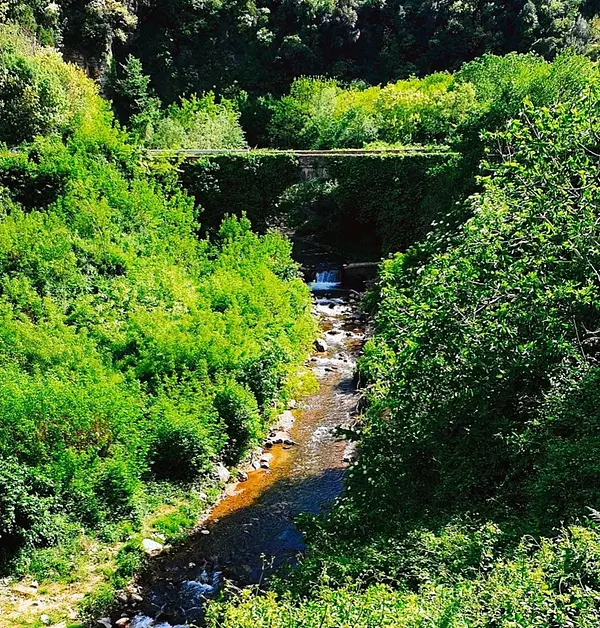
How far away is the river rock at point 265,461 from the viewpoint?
41.6 ft

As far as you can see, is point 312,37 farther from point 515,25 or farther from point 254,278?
point 254,278

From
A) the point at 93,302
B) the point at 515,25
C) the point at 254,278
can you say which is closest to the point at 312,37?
the point at 515,25

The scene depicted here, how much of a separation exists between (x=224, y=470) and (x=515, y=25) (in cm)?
3913

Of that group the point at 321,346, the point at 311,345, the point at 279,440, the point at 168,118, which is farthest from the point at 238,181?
the point at 279,440

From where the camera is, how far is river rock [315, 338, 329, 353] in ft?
59.4

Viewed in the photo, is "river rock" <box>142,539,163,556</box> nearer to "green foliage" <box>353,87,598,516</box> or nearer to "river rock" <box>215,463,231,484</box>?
"river rock" <box>215,463,231,484</box>

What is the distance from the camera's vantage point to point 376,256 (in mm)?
25578

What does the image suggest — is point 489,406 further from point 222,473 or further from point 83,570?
point 83,570

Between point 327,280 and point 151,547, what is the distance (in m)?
15.6

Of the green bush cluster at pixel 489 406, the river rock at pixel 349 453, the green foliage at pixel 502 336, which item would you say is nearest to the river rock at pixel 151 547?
the green bush cluster at pixel 489 406

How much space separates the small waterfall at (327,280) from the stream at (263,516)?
7706 mm

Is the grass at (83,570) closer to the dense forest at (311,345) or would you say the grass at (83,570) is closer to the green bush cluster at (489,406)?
the dense forest at (311,345)

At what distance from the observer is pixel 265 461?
505 inches

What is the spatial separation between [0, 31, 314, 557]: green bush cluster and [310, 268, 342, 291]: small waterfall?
3670 mm
